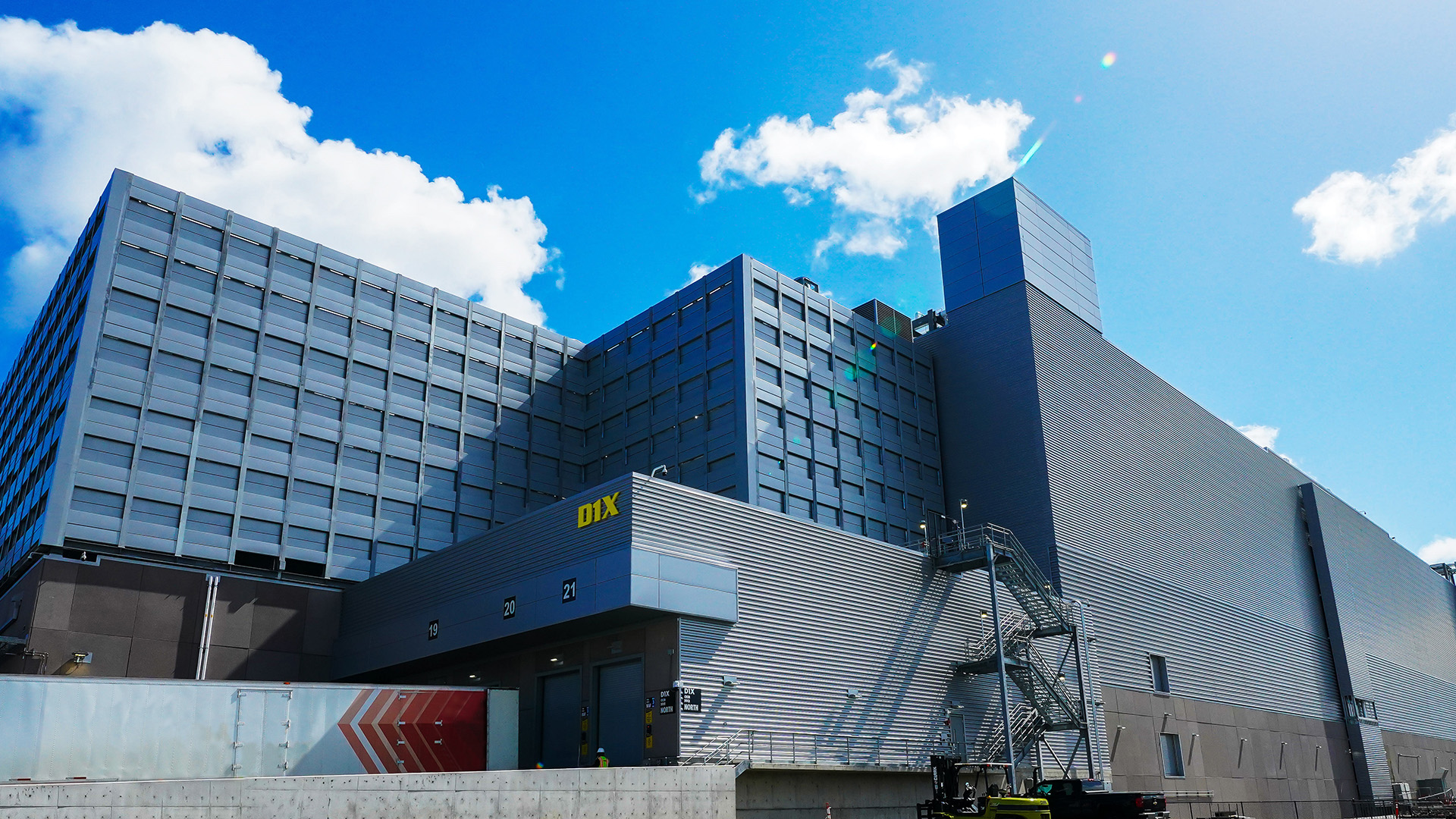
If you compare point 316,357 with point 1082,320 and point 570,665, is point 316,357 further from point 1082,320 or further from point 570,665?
point 1082,320

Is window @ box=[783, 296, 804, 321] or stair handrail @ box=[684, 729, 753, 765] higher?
window @ box=[783, 296, 804, 321]

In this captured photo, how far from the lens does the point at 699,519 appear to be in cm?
3519

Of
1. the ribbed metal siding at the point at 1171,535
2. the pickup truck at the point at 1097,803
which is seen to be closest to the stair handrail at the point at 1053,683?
the ribbed metal siding at the point at 1171,535

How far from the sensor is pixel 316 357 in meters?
52.9

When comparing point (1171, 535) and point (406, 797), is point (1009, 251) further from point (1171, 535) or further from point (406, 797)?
point (406, 797)

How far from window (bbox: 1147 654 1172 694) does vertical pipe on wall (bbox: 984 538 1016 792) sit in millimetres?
14381

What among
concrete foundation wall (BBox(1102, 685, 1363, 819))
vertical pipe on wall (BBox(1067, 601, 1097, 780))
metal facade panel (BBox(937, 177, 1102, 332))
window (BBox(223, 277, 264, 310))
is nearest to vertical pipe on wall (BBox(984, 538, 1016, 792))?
vertical pipe on wall (BBox(1067, 601, 1097, 780))

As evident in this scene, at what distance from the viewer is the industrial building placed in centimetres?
3597

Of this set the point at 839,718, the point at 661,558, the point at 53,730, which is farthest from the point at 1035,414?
the point at 53,730

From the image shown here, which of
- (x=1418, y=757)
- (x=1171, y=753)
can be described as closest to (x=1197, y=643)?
(x=1171, y=753)

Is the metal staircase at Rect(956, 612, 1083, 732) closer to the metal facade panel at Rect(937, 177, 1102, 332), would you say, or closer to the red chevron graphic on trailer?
the red chevron graphic on trailer

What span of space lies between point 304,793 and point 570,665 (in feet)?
48.9

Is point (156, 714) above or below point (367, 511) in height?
below

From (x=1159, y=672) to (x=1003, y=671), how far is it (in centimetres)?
1727
